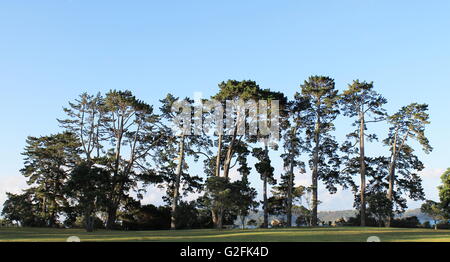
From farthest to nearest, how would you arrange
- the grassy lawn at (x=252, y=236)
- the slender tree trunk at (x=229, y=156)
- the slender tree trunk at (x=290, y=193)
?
the slender tree trunk at (x=290, y=193) → the slender tree trunk at (x=229, y=156) → the grassy lawn at (x=252, y=236)

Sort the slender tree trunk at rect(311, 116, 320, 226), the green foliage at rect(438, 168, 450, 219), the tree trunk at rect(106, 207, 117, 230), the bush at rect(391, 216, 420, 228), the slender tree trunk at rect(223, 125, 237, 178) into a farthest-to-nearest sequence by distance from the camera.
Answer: the bush at rect(391, 216, 420, 228) < the green foliage at rect(438, 168, 450, 219) < the slender tree trunk at rect(311, 116, 320, 226) < the tree trunk at rect(106, 207, 117, 230) < the slender tree trunk at rect(223, 125, 237, 178)

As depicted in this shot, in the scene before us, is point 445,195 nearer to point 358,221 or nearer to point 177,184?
point 358,221

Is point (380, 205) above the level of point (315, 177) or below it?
below

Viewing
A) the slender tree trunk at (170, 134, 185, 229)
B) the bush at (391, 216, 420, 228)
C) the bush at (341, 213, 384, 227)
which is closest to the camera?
the slender tree trunk at (170, 134, 185, 229)

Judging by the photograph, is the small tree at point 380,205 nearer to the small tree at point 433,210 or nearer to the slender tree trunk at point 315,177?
the slender tree trunk at point 315,177

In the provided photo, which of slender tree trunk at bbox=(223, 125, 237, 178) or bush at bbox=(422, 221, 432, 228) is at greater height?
slender tree trunk at bbox=(223, 125, 237, 178)

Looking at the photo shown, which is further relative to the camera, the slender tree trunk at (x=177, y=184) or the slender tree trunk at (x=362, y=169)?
the slender tree trunk at (x=362, y=169)

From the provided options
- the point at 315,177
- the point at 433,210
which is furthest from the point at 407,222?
the point at 315,177

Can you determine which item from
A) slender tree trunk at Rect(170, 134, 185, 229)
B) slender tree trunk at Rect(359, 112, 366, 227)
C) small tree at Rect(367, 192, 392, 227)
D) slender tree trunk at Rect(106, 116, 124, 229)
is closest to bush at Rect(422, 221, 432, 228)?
small tree at Rect(367, 192, 392, 227)

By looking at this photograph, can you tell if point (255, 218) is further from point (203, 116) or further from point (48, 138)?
point (48, 138)

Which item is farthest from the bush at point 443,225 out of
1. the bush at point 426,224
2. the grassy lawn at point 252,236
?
the grassy lawn at point 252,236

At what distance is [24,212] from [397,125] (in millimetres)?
40470

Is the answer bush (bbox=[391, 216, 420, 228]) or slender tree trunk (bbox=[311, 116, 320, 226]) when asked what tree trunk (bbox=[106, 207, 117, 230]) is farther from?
bush (bbox=[391, 216, 420, 228])
